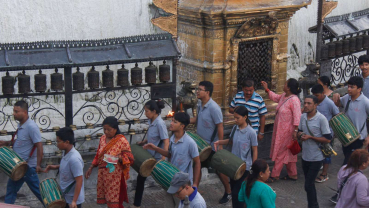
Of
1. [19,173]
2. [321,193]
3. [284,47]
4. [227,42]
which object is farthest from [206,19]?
[19,173]

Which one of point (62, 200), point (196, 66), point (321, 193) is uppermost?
point (196, 66)

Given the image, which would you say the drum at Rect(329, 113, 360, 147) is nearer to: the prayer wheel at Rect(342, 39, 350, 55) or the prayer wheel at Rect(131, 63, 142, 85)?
the prayer wheel at Rect(131, 63, 142, 85)

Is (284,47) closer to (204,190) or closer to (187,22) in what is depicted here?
(187,22)

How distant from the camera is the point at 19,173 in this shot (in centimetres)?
705

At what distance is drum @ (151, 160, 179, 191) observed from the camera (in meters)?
6.68

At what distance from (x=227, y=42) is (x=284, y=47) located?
1316 millimetres

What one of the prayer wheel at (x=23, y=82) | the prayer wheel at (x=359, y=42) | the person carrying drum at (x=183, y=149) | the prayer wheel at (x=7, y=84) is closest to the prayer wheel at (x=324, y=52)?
the prayer wheel at (x=359, y=42)

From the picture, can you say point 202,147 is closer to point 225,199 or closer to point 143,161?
point 143,161

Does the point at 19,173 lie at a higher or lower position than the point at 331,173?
higher

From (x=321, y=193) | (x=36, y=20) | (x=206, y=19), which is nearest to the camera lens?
(x=321, y=193)

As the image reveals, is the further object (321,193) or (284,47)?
(284,47)

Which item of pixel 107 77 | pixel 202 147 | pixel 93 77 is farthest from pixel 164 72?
pixel 202 147

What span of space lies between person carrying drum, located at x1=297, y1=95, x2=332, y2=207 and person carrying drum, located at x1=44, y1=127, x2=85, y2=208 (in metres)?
2.98

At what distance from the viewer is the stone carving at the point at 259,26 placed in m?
9.38
